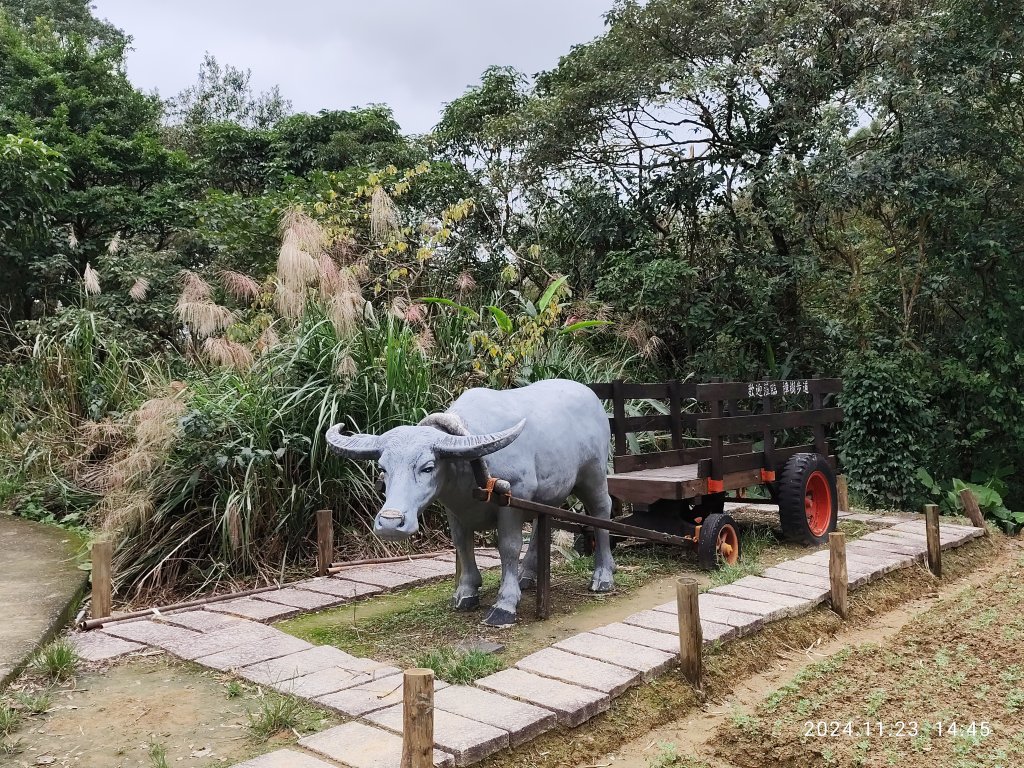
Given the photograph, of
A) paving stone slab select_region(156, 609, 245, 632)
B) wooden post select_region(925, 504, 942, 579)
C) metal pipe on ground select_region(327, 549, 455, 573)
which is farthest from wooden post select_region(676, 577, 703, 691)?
wooden post select_region(925, 504, 942, 579)

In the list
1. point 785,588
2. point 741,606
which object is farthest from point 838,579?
point 741,606

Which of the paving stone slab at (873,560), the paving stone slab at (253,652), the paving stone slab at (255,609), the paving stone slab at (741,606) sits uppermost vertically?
the paving stone slab at (255,609)

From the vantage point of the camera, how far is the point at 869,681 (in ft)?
12.7

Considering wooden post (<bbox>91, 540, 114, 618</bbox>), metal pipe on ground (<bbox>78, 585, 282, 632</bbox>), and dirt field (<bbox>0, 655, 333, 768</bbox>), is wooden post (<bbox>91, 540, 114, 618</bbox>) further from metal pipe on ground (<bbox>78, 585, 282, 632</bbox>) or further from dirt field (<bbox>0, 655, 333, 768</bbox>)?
dirt field (<bbox>0, 655, 333, 768</bbox>)

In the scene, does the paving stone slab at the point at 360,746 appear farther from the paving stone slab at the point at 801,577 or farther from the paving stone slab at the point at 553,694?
the paving stone slab at the point at 801,577

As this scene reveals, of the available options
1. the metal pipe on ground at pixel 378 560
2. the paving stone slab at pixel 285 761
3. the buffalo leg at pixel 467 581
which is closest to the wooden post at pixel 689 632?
the buffalo leg at pixel 467 581

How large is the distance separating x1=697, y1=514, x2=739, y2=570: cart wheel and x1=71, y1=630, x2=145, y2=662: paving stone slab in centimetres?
331

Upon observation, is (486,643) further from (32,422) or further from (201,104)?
(201,104)

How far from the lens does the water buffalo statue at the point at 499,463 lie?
3654 mm

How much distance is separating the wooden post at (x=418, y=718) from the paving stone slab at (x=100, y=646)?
2071mm

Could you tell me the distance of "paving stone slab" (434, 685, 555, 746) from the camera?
297 centimetres

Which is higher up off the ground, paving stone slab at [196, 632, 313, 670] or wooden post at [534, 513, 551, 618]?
wooden post at [534, 513, 551, 618]

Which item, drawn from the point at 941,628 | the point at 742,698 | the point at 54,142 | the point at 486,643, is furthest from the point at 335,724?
the point at 54,142

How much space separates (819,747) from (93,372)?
680 cm
